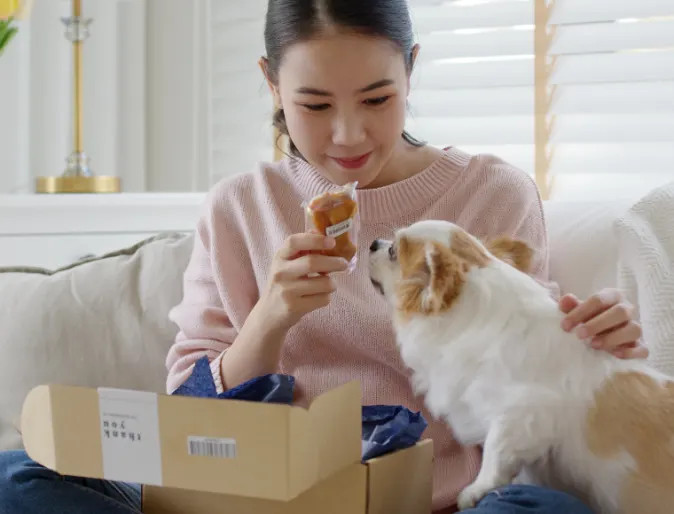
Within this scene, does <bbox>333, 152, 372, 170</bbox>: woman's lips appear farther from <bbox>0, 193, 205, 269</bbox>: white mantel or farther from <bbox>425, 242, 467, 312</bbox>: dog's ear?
<bbox>0, 193, 205, 269</bbox>: white mantel

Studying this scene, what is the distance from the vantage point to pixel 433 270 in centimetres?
119

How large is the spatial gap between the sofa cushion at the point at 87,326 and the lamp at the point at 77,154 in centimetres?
54

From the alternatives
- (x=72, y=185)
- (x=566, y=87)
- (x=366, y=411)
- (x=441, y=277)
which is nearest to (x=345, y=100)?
(x=441, y=277)

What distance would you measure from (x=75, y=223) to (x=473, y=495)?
1.31 meters

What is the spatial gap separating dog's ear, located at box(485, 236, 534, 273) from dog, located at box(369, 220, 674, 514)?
32mm

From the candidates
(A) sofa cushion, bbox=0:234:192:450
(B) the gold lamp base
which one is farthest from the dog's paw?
(B) the gold lamp base

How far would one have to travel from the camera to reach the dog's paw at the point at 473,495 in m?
1.12

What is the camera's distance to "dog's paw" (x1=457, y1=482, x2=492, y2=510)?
1.12 meters

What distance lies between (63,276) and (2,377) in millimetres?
218

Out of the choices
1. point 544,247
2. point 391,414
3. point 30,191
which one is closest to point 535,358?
point 391,414

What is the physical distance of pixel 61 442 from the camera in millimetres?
1016

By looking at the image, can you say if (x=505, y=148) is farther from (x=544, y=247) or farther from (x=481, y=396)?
(x=481, y=396)

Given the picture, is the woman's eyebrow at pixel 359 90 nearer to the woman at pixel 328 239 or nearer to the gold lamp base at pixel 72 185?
the woman at pixel 328 239

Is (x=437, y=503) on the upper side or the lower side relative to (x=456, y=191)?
lower
